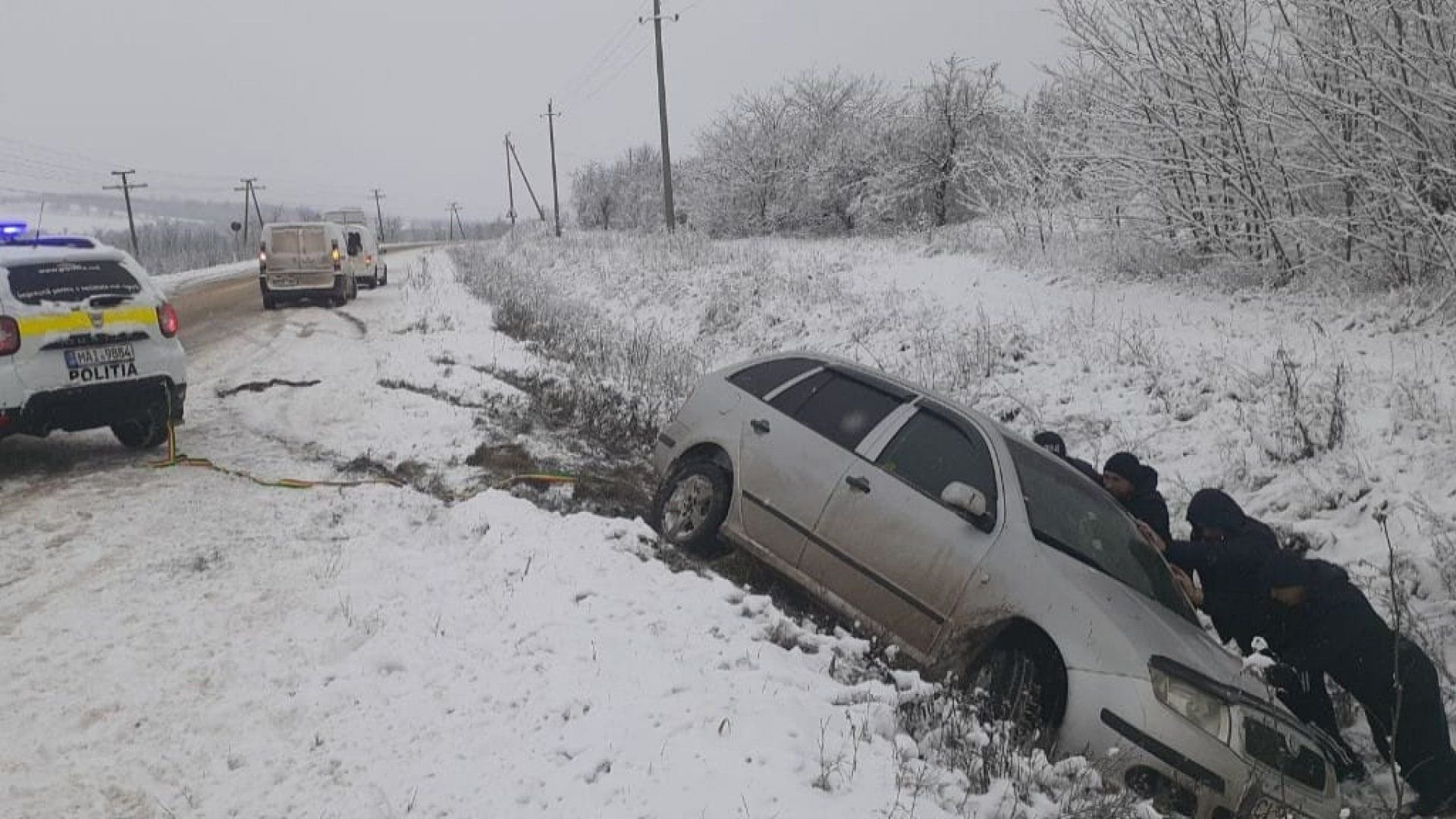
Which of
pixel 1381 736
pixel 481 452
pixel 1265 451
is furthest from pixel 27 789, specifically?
pixel 1265 451

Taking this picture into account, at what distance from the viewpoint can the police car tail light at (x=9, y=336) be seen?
612 centimetres

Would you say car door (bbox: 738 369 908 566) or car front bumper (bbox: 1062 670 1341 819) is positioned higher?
car door (bbox: 738 369 908 566)

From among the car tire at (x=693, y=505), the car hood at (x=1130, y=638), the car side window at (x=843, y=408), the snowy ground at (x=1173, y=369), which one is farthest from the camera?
the snowy ground at (x=1173, y=369)

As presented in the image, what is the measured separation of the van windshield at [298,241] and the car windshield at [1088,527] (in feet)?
57.8

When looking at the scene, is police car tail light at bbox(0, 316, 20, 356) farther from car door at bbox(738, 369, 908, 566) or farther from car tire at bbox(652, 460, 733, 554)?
car door at bbox(738, 369, 908, 566)

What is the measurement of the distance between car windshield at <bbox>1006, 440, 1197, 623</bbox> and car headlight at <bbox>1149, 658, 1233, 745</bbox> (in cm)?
72

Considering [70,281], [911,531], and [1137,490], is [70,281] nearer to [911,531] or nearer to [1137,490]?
[911,531]

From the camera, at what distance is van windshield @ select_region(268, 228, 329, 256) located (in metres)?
18.2

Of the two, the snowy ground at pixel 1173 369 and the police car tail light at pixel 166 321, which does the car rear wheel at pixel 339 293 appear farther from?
the police car tail light at pixel 166 321

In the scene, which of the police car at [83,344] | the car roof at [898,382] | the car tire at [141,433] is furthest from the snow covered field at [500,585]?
the car roof at [898,382]

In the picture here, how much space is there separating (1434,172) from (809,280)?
974 cm

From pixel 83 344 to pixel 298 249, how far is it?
1286 cm

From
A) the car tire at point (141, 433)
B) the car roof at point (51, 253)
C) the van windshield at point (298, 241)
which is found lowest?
the car tire at point (141, 433)

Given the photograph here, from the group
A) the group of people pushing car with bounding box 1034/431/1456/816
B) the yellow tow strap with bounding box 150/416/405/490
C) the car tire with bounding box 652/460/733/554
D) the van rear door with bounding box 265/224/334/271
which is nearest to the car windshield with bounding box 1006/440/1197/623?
the group of people pushing car with bounding box 1034/431/1456/816
